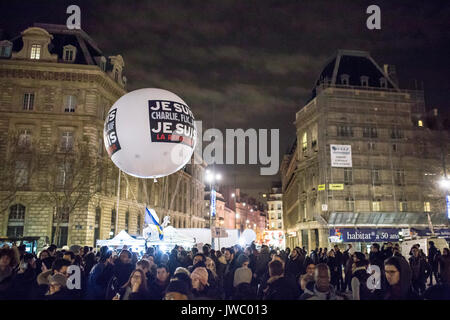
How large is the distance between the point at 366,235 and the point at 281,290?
3298 cm

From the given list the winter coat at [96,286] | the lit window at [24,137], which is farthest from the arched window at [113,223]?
the winter coat at [96,286]

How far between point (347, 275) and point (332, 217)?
3718 centimetres

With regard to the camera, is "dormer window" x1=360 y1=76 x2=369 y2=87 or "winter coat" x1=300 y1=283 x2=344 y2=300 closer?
"winter coat" x1=300 y1=283 x2=344 y2=300

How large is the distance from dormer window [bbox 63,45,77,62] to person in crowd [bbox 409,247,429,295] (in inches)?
1624

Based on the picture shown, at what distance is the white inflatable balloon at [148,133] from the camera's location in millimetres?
9820

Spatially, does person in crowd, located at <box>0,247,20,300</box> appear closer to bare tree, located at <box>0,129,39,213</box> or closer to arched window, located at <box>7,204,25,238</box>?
bare tree, located at <box>0,129,39,213</box>

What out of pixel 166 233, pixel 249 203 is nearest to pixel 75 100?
pixel 166 233

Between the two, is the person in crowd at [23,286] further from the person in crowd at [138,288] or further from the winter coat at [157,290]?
the winter coat at [157,290]

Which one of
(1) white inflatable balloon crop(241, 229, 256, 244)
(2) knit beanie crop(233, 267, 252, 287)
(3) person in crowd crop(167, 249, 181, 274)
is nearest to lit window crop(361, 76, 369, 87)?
(1) white inflatable balloon crop(241, 229, 256, 244)

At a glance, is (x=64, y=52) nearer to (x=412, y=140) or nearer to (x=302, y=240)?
(x=302, y=240)

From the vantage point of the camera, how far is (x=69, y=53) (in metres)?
43.4

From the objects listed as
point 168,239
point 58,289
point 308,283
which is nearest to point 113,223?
point 168,239

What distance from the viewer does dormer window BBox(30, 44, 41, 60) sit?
135 feet

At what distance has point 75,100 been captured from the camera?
4194 cm
